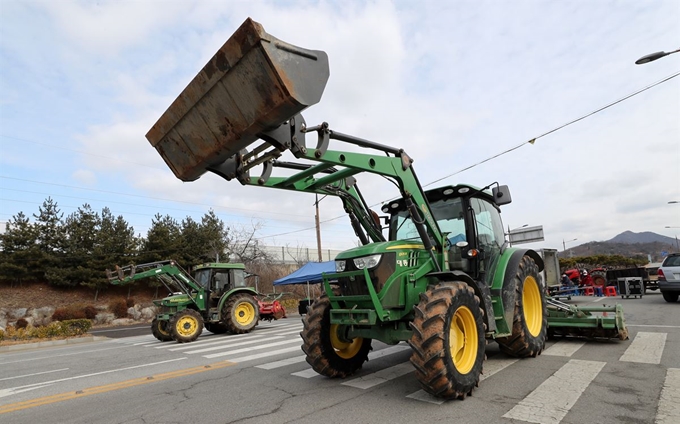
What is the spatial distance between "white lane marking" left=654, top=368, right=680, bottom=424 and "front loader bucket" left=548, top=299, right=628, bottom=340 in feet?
6.61

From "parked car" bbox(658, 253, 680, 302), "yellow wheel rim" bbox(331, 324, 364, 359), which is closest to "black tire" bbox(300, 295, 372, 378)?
"yellow wheel rim" bbox(331, 324, 364, 359)

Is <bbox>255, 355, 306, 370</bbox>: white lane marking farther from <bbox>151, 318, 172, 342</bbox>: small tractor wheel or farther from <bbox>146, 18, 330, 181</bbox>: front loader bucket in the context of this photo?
<bbox>151, 318, 172, 342</bbox>: small tractor wheel

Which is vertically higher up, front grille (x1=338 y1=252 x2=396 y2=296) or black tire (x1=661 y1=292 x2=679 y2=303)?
front grille (x1=338 y1=252 x2=396 y2=296)

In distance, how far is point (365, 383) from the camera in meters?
5.59

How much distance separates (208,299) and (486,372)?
35.7 ft

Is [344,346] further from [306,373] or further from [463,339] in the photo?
[463,339]

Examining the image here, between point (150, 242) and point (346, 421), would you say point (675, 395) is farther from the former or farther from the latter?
point (150, 242)

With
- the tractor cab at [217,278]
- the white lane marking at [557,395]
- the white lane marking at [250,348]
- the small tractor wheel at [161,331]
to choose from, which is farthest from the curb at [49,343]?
the white lane marking at [557,395]

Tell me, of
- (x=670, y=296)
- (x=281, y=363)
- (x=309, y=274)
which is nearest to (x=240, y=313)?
(x=309, y=274)

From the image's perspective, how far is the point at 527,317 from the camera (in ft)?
23.8

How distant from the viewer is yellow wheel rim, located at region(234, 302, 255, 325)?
1450 cm

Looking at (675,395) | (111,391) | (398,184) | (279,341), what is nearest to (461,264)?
(398,184)

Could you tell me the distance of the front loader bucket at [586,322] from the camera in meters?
7.27

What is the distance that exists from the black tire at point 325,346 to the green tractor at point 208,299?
857 centimetres
